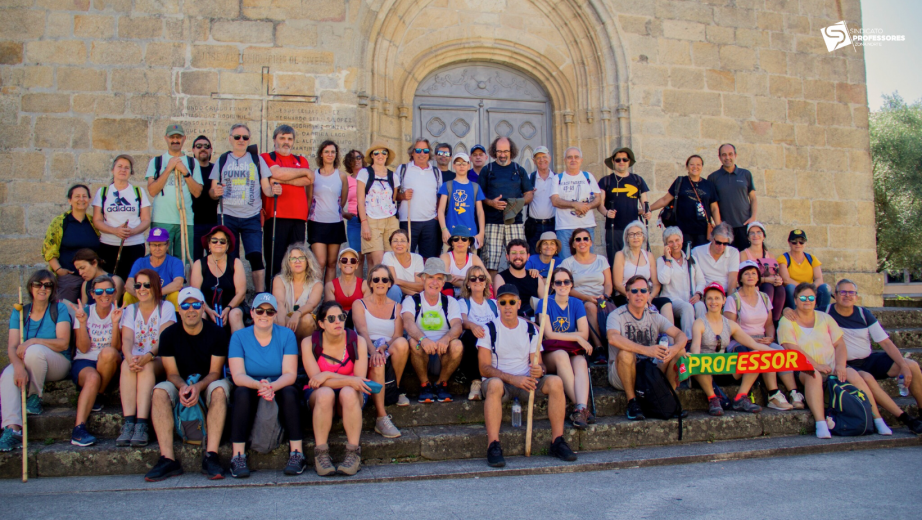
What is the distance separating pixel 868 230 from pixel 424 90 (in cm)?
686

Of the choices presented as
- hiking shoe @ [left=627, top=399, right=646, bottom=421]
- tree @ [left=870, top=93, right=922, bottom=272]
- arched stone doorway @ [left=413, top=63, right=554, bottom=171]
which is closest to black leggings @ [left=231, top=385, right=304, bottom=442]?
hiking shoe @ [left=627, top=399, right=646, bottom=421]

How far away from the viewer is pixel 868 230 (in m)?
9.36

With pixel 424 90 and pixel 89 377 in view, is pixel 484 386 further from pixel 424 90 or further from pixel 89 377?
pixel 424 90

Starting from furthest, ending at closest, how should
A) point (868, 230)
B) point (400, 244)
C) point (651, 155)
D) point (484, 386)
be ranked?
point (868, 230)
point (651, 155)
point (400, 244)
point (484, 386)

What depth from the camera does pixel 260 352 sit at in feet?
14.7

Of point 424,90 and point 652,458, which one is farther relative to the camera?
point 424,90

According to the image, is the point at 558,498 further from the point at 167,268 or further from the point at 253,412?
the point at 167,268

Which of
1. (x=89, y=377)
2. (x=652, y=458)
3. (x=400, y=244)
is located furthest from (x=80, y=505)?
(x=652, y=458)

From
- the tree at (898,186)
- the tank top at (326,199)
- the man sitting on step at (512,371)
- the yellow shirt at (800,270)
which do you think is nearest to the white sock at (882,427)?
the yellow shirt at (800,270)

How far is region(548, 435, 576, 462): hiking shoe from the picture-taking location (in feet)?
14.4

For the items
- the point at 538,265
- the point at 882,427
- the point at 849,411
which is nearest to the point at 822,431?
the point at 849,411

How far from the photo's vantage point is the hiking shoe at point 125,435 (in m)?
4.27

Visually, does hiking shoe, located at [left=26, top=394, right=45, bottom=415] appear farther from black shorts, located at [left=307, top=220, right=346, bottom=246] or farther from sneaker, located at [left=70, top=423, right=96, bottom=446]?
black shorts, located at [left=307, top=220, right=346, bottom=246]

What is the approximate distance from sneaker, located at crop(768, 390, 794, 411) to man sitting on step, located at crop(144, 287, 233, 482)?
4414 millimetres
